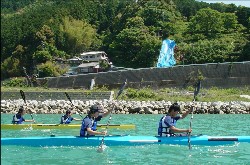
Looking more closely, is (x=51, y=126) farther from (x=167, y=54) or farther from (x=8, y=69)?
(x=167, y=54)

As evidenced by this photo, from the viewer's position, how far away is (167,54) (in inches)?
1479

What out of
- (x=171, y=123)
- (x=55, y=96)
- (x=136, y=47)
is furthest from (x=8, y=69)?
(x=136, y=47)

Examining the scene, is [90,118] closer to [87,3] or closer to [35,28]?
[35,28]

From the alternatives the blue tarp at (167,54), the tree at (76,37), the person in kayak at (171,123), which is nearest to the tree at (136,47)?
the tree at (76,37)

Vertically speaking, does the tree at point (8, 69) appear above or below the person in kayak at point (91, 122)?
above

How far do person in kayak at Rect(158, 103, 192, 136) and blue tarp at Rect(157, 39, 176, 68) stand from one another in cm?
2499

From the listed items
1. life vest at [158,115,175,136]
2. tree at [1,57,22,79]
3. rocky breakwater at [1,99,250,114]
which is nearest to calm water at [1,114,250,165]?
life vest at [158,115,175,136]

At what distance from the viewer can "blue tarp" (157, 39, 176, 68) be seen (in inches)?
1427

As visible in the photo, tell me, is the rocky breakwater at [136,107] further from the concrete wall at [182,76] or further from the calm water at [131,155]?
the calm water at [131,155]

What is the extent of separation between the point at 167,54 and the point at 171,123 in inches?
1062

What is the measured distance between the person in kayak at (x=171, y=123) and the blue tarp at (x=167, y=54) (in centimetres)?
2499

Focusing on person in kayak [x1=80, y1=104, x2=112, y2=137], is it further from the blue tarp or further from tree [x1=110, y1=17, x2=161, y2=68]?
tree [x1=110, y1=17, x2=161, y2=68]

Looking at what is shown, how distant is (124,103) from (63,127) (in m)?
12.8

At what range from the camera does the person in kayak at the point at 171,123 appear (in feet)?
35.0
